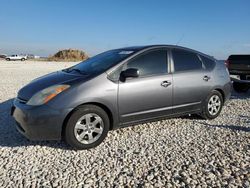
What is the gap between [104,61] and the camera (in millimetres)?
4883

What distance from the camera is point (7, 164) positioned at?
364 cm

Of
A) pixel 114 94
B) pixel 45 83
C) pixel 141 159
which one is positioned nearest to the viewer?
pixel 141 159

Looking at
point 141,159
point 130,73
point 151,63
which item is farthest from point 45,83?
point 141,159

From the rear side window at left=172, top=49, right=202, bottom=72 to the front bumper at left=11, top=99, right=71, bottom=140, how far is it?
7.89ft

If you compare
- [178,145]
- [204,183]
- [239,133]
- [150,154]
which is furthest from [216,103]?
[204,183]

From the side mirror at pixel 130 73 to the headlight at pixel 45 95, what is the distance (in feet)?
3.10

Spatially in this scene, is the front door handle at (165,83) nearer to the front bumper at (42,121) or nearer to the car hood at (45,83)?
the car hood at (45,83)

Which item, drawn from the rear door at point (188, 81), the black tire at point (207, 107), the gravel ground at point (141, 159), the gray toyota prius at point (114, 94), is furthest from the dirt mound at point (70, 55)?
the gravel ground at point (141, 159)

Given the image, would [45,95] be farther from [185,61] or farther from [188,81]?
[185,61]

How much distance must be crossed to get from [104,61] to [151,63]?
885 millimetres

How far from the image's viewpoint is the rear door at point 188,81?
5.04 m

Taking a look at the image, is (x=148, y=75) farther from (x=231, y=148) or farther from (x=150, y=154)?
(x=231, y=148)

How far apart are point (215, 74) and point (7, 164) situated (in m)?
4.43

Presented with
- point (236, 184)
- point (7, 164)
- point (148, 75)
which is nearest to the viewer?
point (236, 184)
